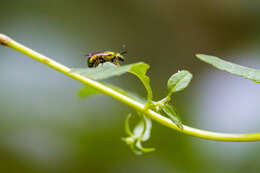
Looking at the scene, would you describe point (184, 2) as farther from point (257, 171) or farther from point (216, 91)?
point (257, 171)

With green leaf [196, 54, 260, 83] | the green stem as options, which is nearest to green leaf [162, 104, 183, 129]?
the green stem

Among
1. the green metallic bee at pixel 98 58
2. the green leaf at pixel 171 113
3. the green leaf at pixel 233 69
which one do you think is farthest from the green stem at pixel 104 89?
the green metallic bee at pixel 98 58

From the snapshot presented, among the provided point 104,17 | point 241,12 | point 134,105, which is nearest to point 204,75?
point 241,12

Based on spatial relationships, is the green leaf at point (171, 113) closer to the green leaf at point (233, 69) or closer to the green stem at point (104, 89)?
the green stem at point (104, 89)

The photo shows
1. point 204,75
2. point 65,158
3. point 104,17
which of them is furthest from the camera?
point 104,17

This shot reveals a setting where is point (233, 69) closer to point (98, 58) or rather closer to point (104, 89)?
point (104, 89)

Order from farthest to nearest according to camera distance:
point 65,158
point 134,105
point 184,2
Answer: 1. point 184,2
2. point 65,158
3. point 134,105

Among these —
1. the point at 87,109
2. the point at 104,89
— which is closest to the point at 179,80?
the point at 104,89

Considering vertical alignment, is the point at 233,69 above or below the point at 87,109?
above
